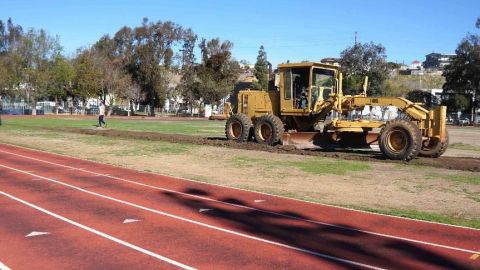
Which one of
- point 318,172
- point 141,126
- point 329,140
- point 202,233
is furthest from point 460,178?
point 141,126

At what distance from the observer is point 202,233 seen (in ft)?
→ 26.7

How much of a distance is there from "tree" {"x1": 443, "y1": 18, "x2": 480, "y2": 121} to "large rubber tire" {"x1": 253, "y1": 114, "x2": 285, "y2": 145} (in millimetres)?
54628

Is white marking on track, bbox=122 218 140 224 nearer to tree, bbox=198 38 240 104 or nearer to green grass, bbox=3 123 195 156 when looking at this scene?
green grass, bbox=3 123 195 156

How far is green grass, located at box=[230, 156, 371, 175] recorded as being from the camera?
613 inches

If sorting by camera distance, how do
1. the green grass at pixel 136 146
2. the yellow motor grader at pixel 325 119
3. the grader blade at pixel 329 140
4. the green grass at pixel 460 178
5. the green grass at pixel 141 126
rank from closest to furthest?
the green grass at pixel 460 178 < the yellow motor grader at pixel 325 119 < the grader blade at pixel 329 140 < the green grass at pixel 136 146 < the green grass at pixel 141 126

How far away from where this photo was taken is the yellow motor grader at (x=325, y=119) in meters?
17.3

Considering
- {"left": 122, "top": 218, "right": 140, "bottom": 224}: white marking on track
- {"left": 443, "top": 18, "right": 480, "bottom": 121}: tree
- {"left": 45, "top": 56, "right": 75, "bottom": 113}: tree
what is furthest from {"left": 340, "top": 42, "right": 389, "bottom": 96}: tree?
{"left": 122, "top": 218, "right": 140, "bottom": 224}: white marking on track

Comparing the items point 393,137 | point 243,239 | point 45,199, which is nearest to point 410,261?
point 243,239

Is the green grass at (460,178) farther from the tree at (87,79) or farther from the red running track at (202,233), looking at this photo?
the tree at (87,79)

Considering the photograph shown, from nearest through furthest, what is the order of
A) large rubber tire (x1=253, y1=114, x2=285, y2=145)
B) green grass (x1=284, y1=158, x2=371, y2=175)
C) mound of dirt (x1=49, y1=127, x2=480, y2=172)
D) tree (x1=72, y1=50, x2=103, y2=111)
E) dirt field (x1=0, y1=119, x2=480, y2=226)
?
dirt field (x1=0, y1=119, x2=480, y2=226) → green grass (x1=284, y1=158, x2=371, y2=175) → mound of dirt (x1=49, y1=127, x2=480, y2=172) → large rubber tire (x1=253, y1=114, x2=285, y2=145) → tree (x1=72, y1=50, x2=103, y2=111)

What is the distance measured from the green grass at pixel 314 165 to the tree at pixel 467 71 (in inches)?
2265

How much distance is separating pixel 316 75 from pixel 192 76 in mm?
65619

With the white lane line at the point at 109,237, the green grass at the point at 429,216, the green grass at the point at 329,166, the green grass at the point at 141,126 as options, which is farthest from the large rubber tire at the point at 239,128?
the white lane line at the point at 109,237

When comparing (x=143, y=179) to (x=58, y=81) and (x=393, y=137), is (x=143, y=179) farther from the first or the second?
(x=58, y=81)
